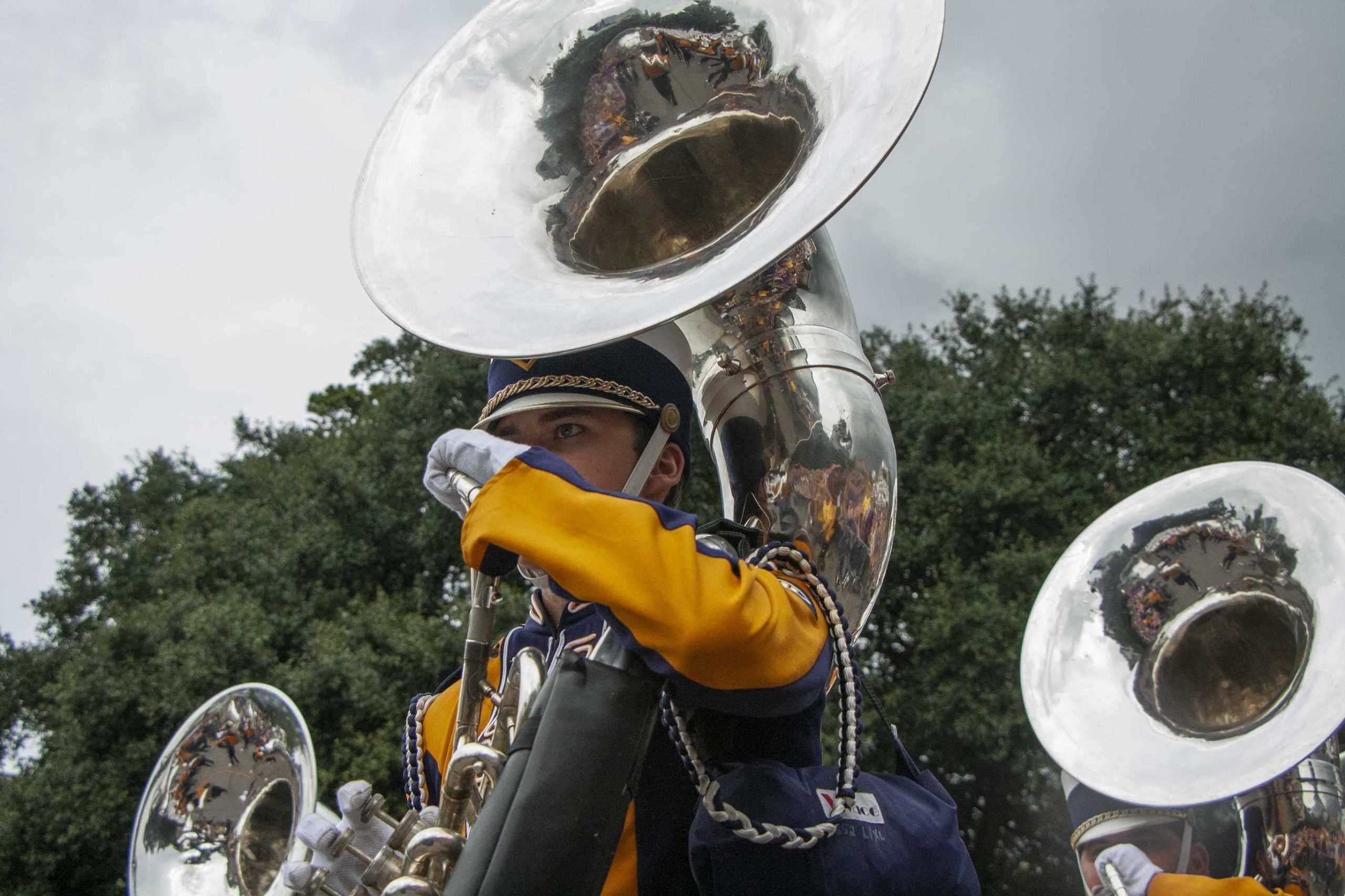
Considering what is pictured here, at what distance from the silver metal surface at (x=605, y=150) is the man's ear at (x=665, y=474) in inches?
15.0

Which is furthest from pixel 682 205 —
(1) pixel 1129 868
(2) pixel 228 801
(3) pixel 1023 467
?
(3) pixel 1023 467

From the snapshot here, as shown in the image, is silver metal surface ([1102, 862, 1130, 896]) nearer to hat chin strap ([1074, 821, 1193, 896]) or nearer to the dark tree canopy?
hat chin strap ([1074, 821, 1193, 896])

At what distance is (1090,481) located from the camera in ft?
40.5

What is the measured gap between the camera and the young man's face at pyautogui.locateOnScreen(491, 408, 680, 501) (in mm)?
2104

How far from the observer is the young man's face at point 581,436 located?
210cm

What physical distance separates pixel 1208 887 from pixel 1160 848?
0.56 metres

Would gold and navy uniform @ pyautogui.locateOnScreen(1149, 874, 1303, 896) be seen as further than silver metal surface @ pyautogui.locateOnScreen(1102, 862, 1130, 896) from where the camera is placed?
No

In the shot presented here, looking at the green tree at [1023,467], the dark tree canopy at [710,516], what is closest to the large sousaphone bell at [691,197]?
the dark tree canopy at [710,516]

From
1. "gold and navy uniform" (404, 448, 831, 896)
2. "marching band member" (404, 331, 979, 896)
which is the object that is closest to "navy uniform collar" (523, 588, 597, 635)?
"marching band member" (404, 331, 979, 896)

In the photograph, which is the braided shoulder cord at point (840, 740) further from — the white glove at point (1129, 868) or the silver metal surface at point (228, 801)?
the white glove at point (1129, 868)

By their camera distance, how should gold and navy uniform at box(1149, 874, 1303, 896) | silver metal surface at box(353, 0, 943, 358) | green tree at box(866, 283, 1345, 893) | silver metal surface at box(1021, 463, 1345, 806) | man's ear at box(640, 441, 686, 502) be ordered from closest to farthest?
1. silver metal surface at box(353, 0, 943, 358)
2. man's ear at box(640, 441, 686, 502)
3. gold and navy uniform at box(1149, 874, 1303, 896)
4. silver metal surface at box(1021, 463, 1345, 806)
5. green tree at box(866, 283, 1345, 893)

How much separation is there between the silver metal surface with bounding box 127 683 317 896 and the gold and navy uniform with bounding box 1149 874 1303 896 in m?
2.58

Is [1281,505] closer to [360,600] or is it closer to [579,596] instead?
[579,596]

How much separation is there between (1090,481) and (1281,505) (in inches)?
330
